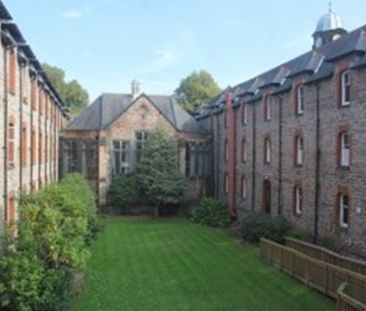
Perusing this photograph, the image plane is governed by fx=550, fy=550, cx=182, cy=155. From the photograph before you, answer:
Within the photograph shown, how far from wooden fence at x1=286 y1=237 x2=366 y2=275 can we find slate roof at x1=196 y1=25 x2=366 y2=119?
26.0 ft

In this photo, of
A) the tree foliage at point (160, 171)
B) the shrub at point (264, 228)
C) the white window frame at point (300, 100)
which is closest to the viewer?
the shrub at point (264, 228)

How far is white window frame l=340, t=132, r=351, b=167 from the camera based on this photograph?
81.5ft

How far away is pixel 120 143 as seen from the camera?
44969 mm

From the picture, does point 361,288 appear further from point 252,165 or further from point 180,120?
point 180,120

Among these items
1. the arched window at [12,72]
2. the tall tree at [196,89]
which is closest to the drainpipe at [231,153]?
the arched window at [12,72]

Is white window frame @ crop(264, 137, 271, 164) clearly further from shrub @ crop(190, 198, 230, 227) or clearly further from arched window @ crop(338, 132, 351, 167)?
arched window @ crop(338, 132, 351, 167)

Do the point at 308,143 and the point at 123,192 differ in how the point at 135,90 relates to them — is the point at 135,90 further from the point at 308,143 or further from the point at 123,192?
the point at 308,143

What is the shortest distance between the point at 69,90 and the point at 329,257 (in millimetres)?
65428

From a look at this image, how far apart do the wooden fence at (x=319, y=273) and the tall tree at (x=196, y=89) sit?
52118mm

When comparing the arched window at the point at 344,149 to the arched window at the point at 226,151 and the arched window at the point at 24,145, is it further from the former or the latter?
the arched window at the point at 226,151

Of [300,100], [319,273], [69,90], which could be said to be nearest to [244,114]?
[300,100]

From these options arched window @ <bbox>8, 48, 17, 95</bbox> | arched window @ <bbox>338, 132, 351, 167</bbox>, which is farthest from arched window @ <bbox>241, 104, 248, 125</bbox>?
arched window @ <bbox>8, 48, 17, 95</bbox>

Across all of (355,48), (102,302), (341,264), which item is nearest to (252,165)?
(355,48)

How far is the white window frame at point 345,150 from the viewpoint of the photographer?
2484 cm
